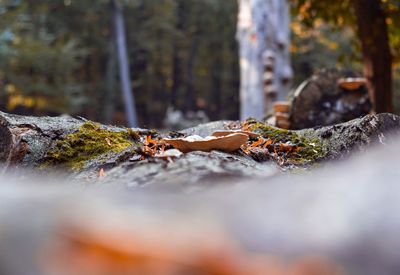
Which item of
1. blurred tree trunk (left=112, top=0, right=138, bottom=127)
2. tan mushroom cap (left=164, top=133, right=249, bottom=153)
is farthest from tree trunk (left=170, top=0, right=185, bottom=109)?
tan mushroom cap (left=164, top=133, right=249, bottom=153)

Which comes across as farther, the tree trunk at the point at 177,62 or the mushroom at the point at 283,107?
the tree trunk at the point at 177,62

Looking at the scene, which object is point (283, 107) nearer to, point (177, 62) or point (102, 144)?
point (102, 144)

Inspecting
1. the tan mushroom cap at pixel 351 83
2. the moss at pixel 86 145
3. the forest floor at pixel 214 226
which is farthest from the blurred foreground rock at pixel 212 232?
the tan mushroom cap at pixel 351 83

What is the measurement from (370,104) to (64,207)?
3.98 metres

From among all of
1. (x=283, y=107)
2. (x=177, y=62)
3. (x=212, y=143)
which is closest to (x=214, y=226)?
(x=212, y=143)

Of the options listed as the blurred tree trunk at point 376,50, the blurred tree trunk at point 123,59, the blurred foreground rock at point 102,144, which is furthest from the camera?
the blurred tree trunk at point 123,59

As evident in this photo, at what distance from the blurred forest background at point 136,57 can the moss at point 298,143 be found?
12.0m

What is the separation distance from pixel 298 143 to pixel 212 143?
1.60 ft

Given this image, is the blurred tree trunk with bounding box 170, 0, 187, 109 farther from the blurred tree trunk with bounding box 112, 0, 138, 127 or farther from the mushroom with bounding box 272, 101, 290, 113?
the mushroom with bounding box 272, 101, 290, 113

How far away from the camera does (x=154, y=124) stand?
2572cm

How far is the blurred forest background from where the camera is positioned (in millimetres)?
14883

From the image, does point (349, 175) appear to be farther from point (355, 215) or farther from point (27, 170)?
point (27, 170)

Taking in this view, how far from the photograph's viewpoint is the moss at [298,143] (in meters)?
1.46

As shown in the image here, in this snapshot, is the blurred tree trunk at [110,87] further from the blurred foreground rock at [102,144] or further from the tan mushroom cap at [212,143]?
the tan mushroom cap at [212,143]
